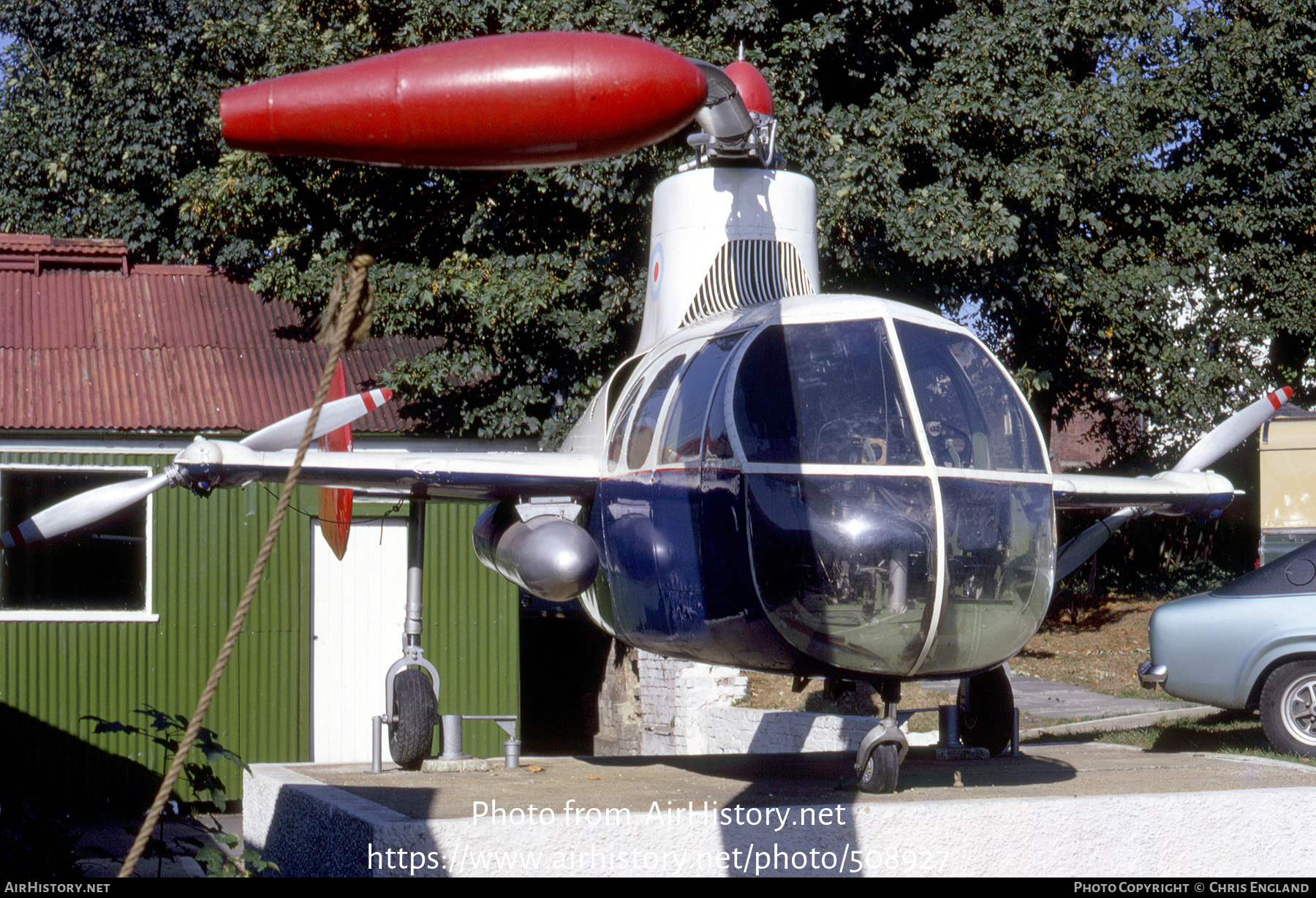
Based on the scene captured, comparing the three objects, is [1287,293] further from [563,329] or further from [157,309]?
[157,309]

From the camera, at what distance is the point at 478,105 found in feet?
8.70

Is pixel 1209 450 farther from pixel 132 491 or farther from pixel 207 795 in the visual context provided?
pixel 132 491

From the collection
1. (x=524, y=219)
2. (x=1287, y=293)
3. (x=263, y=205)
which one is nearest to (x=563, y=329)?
(x=524, y=219)

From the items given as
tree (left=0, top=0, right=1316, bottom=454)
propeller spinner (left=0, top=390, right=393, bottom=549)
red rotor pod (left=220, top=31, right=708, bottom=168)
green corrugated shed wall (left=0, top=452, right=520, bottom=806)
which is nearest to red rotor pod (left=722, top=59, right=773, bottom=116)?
propeller spinner (left=0, top=390, right=393, bottom=549)

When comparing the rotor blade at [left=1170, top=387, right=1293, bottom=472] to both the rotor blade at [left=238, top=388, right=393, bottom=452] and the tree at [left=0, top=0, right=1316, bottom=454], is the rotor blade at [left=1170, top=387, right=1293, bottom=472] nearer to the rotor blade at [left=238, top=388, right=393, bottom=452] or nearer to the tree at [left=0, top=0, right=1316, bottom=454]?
the rotor blade at [left=238, top=388, right=393, bottom=452]

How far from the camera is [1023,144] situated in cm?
1535

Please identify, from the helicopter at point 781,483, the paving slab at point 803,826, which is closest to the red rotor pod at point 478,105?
the helicopter at point 781,483

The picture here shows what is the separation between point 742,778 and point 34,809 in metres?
3.61

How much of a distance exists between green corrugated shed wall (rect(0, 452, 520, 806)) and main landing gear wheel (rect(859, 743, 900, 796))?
872cm

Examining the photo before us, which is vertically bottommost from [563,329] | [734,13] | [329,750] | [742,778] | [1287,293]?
[329,750]

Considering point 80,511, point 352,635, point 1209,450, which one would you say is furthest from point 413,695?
point 352,635

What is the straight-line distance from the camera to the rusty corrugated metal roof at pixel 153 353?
13945mm

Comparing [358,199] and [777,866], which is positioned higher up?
[358,199]

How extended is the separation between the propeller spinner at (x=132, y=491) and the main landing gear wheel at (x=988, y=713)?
449 centimetres
